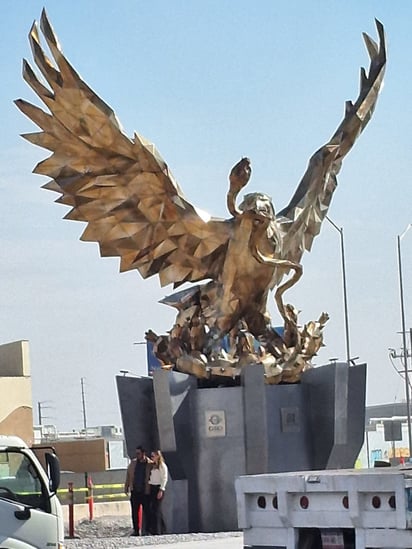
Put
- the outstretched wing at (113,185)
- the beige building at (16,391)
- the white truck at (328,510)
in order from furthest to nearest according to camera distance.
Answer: the beige building at (16,391) < the outstretched wing at (113,185) < the white truck at (328,510)

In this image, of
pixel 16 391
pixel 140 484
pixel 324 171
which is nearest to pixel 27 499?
pixel 140 484

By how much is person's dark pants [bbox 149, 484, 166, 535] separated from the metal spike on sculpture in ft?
7.17

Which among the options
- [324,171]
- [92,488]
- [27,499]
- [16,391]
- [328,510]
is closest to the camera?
[328,510]

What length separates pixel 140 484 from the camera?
25094mm

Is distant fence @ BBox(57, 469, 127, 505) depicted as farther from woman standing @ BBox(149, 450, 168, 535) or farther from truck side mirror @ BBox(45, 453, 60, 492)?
truck side mirror @ BBox(45, 453, 60, 492)

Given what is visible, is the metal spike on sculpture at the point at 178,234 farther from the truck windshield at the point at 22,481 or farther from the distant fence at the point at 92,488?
the truck windshield at the point at 22,481

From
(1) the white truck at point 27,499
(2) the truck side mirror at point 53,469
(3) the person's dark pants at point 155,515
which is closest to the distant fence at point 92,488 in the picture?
(3) the person's dark pants at point 155,515

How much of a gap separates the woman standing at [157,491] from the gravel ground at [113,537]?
508 millimetres

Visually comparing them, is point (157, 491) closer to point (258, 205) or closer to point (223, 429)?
point (223, 429)

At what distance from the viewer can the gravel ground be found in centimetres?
2284

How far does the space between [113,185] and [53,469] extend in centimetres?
1170

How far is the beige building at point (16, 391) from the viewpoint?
55.2 meters

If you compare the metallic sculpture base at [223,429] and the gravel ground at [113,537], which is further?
the metallic sculpture base at [223,429]

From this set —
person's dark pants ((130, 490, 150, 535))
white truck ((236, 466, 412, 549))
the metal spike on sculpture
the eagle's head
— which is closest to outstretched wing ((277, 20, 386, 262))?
the metal spike on sculpture
